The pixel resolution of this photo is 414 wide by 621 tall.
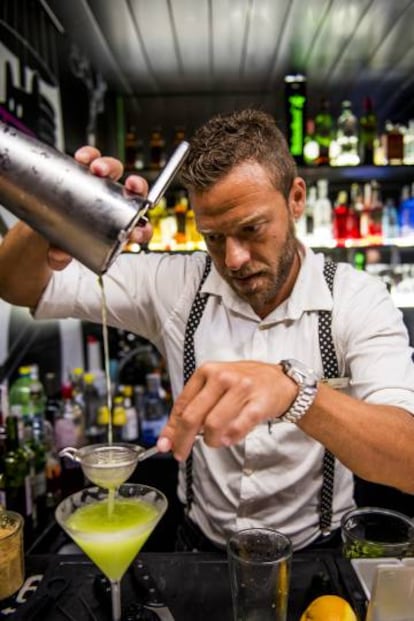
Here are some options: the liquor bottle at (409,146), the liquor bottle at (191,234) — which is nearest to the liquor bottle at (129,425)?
the liquor bottle at (191,234)

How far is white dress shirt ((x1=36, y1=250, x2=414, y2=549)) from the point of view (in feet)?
4.79

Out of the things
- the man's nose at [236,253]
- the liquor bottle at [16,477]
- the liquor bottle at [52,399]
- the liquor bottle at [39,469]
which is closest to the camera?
the man's nose at [236,253]

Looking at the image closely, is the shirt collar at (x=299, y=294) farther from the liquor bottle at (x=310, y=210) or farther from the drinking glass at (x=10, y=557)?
the liquor bottle at (x=310, y=210)

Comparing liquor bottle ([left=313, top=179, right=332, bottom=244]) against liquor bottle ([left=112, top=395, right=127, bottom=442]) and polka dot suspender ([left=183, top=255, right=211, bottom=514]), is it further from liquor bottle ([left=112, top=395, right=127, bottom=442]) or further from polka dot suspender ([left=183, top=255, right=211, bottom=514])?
polka dot suspender ([left=183, top=255, right=211, bottom=514])

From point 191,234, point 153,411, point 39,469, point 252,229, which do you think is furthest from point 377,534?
point 191,234

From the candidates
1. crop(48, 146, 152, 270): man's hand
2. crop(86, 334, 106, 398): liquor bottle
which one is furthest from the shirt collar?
crop(86, 334, 106, 398): liquor bottle

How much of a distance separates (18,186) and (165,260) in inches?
35.0

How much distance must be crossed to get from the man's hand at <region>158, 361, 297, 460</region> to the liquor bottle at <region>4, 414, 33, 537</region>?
55.4 inches

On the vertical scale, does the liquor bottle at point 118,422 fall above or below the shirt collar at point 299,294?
below

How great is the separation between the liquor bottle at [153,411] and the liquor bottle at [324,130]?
5.71ft

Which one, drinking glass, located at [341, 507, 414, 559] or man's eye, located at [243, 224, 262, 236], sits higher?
man's eye, located at [243, 224, 262, 236]

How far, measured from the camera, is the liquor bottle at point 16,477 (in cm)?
212

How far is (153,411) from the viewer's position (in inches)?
124

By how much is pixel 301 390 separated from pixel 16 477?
1.56 metres
